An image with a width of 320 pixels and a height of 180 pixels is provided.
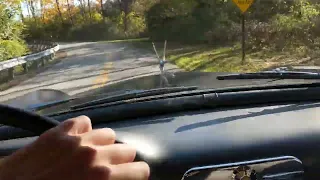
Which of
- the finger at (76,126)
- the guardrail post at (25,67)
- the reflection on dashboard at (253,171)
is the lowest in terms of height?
the guardrail post at (25,67)

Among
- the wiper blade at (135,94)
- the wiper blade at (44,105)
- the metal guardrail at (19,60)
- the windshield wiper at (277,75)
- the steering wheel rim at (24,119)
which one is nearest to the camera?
the steering wheel rim at (24,119)

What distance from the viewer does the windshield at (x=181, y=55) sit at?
322cm

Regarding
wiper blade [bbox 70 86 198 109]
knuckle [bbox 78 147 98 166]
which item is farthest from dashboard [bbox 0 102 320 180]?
knuckle [bbox 78 147 98 166]

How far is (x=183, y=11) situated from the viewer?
33.2m

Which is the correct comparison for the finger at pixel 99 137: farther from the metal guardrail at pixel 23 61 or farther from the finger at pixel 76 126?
the metal guardrail at pixel 23 61

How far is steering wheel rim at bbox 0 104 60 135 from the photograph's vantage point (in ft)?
4.11

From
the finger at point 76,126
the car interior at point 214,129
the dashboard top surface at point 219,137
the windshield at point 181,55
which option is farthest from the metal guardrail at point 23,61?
the finger at point 76,126

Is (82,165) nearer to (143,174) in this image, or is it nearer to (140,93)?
(143,174)

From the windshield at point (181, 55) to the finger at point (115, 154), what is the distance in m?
1.62

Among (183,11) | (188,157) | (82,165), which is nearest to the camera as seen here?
(82,165)

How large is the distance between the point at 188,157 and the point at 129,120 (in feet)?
1.80

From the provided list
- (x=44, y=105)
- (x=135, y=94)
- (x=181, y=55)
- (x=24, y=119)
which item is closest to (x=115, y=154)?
(x=24, y=119)

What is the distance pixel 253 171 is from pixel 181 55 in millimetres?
20877

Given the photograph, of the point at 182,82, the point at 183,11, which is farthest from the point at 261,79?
the point at 183,11
